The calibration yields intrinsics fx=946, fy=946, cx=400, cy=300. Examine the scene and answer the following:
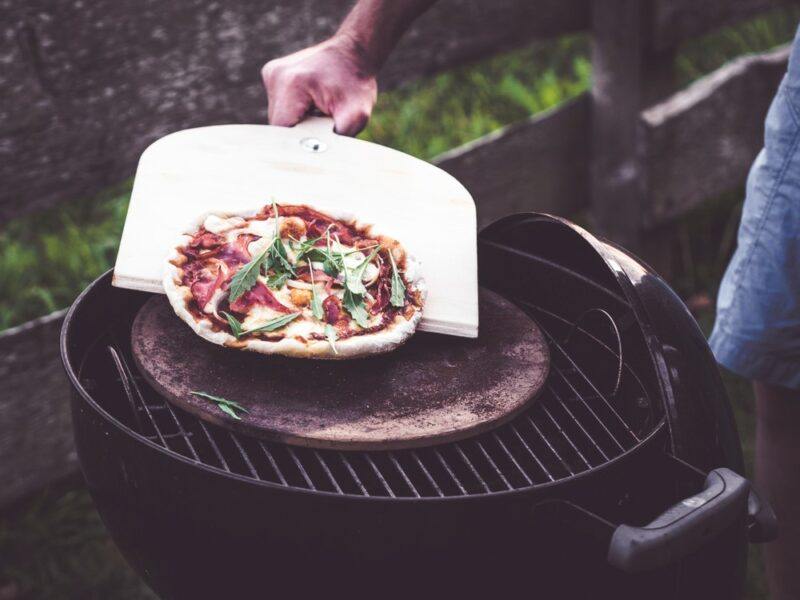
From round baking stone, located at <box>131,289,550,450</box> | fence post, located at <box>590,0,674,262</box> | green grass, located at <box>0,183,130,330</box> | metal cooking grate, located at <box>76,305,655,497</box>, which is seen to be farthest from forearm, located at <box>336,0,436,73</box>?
fence post, located at <box>590,0,674,262</box>

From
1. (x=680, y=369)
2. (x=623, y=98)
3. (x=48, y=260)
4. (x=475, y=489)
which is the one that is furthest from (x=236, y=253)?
(x=623, y=98)

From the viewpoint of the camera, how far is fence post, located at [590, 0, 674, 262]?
3.70 meters

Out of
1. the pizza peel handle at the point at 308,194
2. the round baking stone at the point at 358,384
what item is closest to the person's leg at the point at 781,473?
the round baking stone at the point at 358,384

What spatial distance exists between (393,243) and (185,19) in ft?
4.52

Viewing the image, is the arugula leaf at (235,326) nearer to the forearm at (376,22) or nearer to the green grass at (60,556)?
the forearm at (376,22)

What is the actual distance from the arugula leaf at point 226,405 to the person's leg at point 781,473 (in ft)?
4.48

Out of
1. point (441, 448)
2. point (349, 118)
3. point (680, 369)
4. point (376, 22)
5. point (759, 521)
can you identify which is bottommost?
point (759, 521)

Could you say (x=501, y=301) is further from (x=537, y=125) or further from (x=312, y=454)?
(x=537, y=125)

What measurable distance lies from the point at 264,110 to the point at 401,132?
153 centimetres

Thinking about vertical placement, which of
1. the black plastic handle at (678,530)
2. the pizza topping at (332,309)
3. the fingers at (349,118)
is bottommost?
the black plastic handle at (678,530)

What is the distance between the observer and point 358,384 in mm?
1697

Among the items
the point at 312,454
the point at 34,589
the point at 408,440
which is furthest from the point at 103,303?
the point at 34,589

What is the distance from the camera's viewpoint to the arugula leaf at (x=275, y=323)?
1.69 metres

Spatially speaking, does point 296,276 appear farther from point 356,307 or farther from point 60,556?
point 60,556
